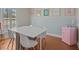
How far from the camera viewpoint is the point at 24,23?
79.7 inches

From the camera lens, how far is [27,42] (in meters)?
2.07

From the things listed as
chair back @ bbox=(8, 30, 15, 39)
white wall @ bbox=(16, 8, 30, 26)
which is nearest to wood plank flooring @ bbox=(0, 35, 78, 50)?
chair back @ bbox=(8, 30, 15, 39)

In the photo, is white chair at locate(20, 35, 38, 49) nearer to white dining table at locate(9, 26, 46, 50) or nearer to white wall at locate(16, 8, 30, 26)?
white dining table at locate(9, 26, 46, 50)

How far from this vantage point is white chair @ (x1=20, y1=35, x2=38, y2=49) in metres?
2.04

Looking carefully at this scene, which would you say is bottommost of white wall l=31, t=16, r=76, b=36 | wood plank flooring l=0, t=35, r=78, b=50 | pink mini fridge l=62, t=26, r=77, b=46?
wood plank flooring l=0, t=35, r=78, b=50

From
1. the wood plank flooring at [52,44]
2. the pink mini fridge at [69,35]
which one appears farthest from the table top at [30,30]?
the pink mini fridge at [69,35]

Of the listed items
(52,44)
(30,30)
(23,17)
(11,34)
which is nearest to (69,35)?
(52,44)

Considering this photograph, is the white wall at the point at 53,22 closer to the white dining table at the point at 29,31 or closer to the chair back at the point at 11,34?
the white dining table at the point at 29,31

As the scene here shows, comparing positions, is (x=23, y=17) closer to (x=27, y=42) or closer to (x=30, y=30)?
(x=30, y=30)

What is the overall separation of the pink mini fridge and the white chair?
15.8 inches

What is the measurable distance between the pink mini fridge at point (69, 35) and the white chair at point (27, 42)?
0.40 meters

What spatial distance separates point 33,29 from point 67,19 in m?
0.48
